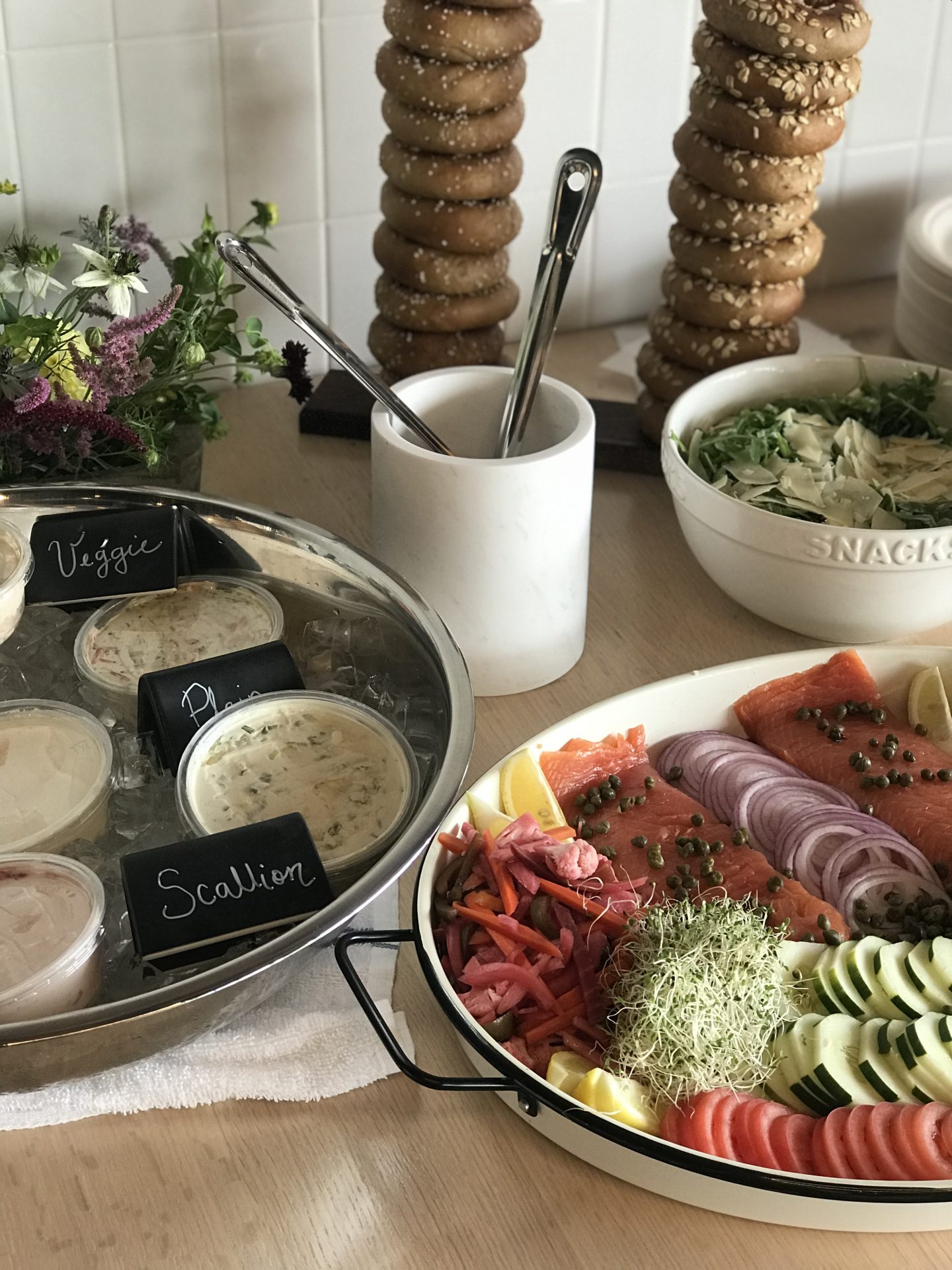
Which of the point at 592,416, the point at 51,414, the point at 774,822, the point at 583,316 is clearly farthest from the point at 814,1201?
the point at 583,316

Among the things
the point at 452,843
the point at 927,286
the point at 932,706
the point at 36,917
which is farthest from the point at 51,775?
the point at 927,286

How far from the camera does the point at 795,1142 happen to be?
67cm

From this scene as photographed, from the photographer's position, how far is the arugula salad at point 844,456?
41.8 inches

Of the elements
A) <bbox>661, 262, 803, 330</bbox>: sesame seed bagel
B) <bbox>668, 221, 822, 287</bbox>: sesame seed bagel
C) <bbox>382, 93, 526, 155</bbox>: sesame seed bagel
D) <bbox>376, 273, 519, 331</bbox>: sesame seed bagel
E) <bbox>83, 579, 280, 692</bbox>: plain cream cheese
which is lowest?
<bbox>83, 579, 280, 692</bbox>: plain cream cheese

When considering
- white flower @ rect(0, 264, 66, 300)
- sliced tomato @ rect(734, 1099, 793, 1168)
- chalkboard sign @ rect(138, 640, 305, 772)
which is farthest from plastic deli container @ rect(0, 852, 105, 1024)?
white flower @ rect(0, 264, 66, 300)

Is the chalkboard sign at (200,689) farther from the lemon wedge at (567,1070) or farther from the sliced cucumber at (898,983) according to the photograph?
the sliced cucumber at (898,983)

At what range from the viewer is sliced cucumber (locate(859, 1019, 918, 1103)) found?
0.69 metres

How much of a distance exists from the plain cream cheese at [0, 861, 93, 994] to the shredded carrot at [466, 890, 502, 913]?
0.21 m

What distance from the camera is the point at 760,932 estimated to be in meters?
0.75

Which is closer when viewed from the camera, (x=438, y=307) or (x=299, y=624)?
(x=299, y=624)

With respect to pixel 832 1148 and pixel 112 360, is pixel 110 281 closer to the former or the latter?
pixel 112 360

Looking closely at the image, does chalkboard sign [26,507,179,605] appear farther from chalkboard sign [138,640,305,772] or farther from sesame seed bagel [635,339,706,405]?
sesame seed bagel [635,339,706,405]

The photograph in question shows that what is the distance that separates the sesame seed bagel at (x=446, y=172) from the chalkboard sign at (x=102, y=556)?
1.35 feet

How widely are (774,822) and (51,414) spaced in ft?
1.92
